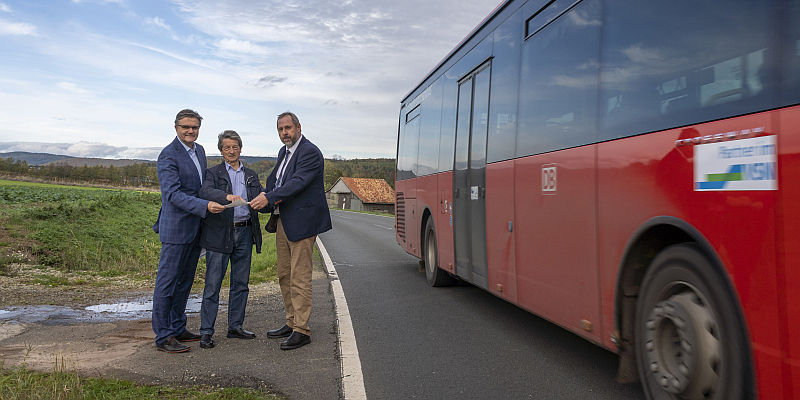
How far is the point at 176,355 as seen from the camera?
5031mm

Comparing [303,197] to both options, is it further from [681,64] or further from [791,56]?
[791,56]

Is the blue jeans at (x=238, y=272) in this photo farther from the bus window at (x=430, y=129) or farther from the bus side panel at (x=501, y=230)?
the bus window at (x=430, y=129)

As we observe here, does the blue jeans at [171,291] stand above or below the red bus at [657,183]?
below

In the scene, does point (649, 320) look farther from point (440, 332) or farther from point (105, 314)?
point (105, 314)

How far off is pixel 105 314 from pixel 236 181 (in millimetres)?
2529

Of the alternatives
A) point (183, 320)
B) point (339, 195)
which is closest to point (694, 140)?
point (183, 320)

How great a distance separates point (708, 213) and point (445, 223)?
17.8 feet

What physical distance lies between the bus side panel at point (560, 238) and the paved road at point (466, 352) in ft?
1.43

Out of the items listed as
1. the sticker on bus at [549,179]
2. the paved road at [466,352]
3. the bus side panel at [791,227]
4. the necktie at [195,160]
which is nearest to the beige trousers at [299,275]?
the paved road at [466,352]

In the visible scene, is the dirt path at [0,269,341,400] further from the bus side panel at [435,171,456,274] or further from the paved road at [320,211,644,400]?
the bus side panel at [435,171,456,274]

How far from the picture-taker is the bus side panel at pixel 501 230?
5.55 m

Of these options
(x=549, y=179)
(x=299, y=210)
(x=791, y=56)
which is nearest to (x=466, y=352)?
(x=549, y=179)

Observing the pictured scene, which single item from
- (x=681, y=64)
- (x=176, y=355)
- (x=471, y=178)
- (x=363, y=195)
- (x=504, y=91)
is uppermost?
(x=363, y=195)

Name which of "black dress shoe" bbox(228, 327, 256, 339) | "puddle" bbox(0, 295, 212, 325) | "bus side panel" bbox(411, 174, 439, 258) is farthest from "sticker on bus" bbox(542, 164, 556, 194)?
"puddle" bbox(0, 295, 212, 325)
